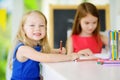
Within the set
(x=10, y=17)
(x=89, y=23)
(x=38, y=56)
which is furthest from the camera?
(x=10, y=17)

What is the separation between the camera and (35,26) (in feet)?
4.79

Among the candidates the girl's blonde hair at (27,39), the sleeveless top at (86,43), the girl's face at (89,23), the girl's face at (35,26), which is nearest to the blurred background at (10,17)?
the sleeveless top at (86,43)

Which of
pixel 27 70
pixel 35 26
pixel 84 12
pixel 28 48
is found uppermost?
pixel 84 12

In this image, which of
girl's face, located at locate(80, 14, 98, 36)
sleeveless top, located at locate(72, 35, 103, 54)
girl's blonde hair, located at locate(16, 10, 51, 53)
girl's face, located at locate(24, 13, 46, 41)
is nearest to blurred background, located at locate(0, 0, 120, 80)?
sleeveless top, located at locate(72, 35, 103, 54)

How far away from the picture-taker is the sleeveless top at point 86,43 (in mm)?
2225

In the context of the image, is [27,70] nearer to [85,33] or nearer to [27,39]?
[27,39]

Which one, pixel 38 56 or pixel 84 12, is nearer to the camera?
pixel 38 56

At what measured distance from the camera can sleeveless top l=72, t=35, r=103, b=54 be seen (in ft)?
7.30

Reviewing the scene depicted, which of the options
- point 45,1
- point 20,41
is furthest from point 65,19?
point 20,41

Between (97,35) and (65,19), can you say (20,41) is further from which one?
(65,19)

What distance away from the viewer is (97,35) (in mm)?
2221

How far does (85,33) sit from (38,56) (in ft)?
3.16

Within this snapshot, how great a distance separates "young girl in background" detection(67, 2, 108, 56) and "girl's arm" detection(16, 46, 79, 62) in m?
0.72

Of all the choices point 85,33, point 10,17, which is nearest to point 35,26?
→ point 85,33
